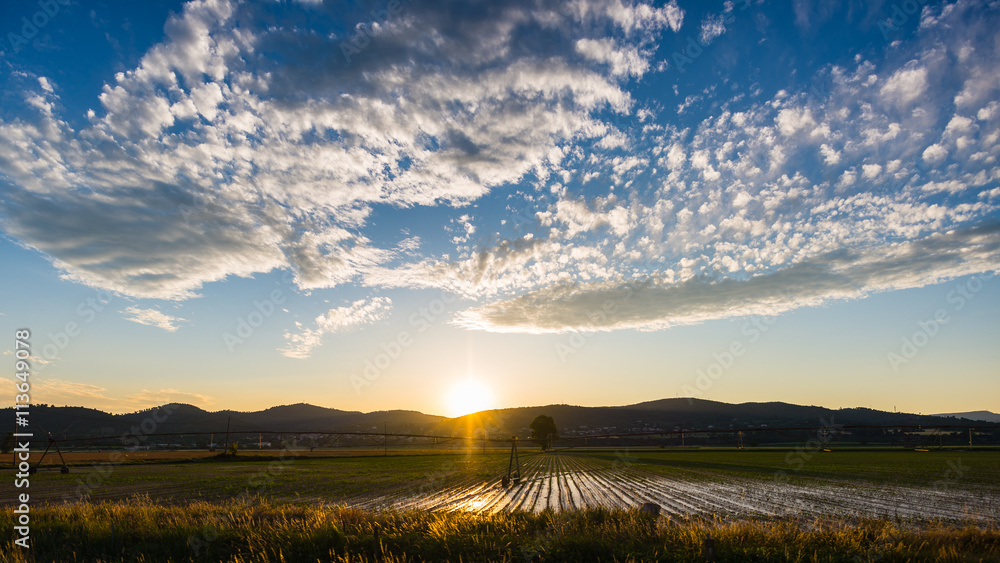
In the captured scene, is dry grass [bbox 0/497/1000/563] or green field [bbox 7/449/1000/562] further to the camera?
green field [bbox 7/449/1000/562]

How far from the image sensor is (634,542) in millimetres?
10625

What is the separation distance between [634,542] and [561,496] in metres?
16.3

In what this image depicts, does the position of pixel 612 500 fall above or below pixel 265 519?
below

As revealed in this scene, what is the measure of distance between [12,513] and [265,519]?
1108 cm

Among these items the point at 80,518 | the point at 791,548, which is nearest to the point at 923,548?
the point at 791,548

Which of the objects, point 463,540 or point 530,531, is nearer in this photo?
point 463,540

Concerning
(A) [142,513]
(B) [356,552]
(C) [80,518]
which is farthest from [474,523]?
(C) [80,518]

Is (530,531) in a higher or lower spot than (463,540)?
lower

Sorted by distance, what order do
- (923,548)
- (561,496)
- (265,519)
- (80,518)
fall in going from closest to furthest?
(923,548)
(265,519)
(80,518)
(561,496)

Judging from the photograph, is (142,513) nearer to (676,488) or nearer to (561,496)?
(561,496)

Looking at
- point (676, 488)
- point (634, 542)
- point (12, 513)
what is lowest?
point (676, 488)

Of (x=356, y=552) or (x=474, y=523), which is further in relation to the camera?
(x=474, y=523)

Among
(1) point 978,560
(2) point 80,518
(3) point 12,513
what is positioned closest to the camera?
(1) point 978,560

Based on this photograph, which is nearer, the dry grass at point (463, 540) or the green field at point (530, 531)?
the dry grass at point (463, 540)
